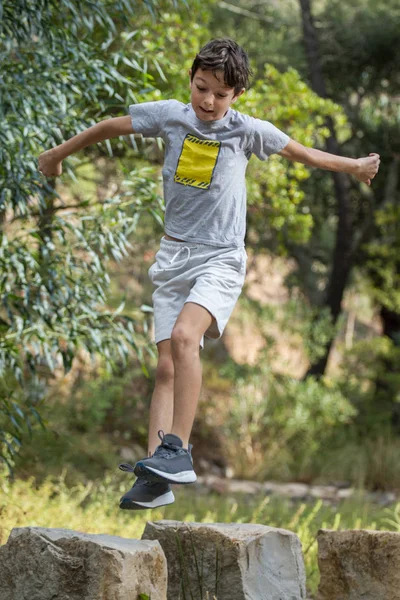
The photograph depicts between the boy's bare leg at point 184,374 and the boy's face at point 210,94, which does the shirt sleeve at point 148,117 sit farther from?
the boy's bare leg at point 184,374

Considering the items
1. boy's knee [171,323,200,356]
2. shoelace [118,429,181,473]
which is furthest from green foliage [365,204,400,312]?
shoelace [118,429,181,473]

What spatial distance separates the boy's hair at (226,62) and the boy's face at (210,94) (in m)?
0.02

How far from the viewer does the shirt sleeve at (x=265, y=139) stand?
3188mm

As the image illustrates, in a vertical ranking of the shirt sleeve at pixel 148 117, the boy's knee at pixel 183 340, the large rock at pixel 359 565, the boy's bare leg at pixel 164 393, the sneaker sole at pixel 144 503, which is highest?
the shirt sleeve at pixel 148 117

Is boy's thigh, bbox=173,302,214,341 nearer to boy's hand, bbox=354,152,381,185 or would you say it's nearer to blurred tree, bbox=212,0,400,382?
boy's hand, bbox=354,152,381,185

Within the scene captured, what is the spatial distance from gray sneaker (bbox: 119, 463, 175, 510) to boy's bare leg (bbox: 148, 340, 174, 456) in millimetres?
221

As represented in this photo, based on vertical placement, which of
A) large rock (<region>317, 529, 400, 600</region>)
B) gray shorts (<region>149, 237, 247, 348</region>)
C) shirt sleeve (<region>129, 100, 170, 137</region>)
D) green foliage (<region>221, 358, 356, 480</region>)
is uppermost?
shirt sleeve (<region>129, 100, 170, 137</region>)

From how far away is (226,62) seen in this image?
2.87m

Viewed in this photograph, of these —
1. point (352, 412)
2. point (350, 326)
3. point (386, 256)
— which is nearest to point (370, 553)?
point (352, 412)

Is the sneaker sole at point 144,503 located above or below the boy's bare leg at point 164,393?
below

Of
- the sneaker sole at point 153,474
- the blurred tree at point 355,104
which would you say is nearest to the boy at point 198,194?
the sneaker sole at point 153,474

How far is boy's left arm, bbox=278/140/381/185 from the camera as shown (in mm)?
3197

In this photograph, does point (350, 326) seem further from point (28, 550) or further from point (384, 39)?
point (28, 550)

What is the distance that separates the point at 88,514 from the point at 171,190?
9.47 feet
